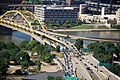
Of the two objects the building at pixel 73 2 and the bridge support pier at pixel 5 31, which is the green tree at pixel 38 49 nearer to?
the bridge support pier at pixel 5 31

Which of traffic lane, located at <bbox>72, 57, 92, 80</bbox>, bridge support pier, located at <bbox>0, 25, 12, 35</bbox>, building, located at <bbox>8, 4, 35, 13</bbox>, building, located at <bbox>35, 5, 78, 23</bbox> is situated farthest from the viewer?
building, located at <bbox>8, 4, 35, 13</bbox>

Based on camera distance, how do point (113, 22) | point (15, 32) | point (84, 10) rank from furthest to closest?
point (84, 10), point (113, 22), point (15, 32)

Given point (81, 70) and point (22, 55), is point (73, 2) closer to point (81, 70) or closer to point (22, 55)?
point (22, 55)

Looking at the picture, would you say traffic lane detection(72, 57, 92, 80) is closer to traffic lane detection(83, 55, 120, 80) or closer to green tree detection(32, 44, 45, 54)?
traffic lane detection(83, 55, 120, 80)

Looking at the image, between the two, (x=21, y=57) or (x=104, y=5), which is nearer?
(x=21, y=57)

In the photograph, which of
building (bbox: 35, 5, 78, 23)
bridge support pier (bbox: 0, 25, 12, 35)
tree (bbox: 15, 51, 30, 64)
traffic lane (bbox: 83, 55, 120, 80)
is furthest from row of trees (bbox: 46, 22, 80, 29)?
tree (bbox: 15, 51, 30, 64)

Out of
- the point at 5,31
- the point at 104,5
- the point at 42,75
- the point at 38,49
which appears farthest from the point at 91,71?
the point at 104,5

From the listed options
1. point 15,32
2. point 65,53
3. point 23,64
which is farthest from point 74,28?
point 23,64

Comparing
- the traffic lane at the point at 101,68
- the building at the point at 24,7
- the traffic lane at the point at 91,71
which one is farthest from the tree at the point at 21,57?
the building at the point at 24,7

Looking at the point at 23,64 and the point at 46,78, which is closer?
the point at 46,78

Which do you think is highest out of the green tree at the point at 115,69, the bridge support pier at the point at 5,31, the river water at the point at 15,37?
the green tree at the point at 115,69

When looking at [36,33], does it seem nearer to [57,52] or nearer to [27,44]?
[27,44]
